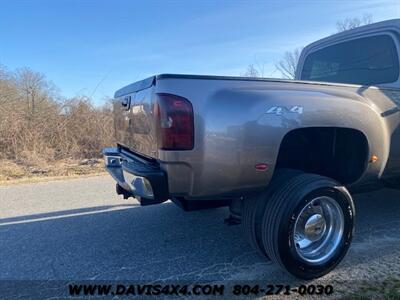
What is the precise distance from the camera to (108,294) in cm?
287

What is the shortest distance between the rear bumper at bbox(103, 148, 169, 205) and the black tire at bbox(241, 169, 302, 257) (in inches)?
30.3

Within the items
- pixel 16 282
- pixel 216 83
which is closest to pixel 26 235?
pixel 16 282

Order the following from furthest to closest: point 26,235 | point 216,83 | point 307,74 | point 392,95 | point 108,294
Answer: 1. point 307,74
2. point 26,235
3. point 392,95
4. point 108,294
5. point 216,83

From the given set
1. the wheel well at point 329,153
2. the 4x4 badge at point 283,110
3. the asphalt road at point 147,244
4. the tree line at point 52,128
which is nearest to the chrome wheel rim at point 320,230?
the asphalt road at point 147,244

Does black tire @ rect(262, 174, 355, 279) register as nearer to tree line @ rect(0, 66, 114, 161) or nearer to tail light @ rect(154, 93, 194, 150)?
tail light @ rect(154, 93, 194, 150)

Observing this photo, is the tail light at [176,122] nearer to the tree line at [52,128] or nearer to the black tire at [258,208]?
the black tire at [258,208]

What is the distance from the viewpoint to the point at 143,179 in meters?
2.78

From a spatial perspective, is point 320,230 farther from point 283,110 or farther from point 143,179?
point 143,179

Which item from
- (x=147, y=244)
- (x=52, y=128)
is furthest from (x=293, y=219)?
(x=52, y=128)

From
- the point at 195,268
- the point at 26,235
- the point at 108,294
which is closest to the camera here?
the point at 108,294

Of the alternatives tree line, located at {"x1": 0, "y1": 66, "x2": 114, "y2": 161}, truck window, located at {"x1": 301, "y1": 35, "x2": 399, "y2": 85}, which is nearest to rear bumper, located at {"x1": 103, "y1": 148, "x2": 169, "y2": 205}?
truck window, located at {"x1": 301, "y1": 35, "x2": 399, "y2": 85}

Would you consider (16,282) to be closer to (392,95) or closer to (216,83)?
(216,83)

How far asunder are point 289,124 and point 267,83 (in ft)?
1.21

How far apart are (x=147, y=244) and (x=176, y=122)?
1.77 metres
